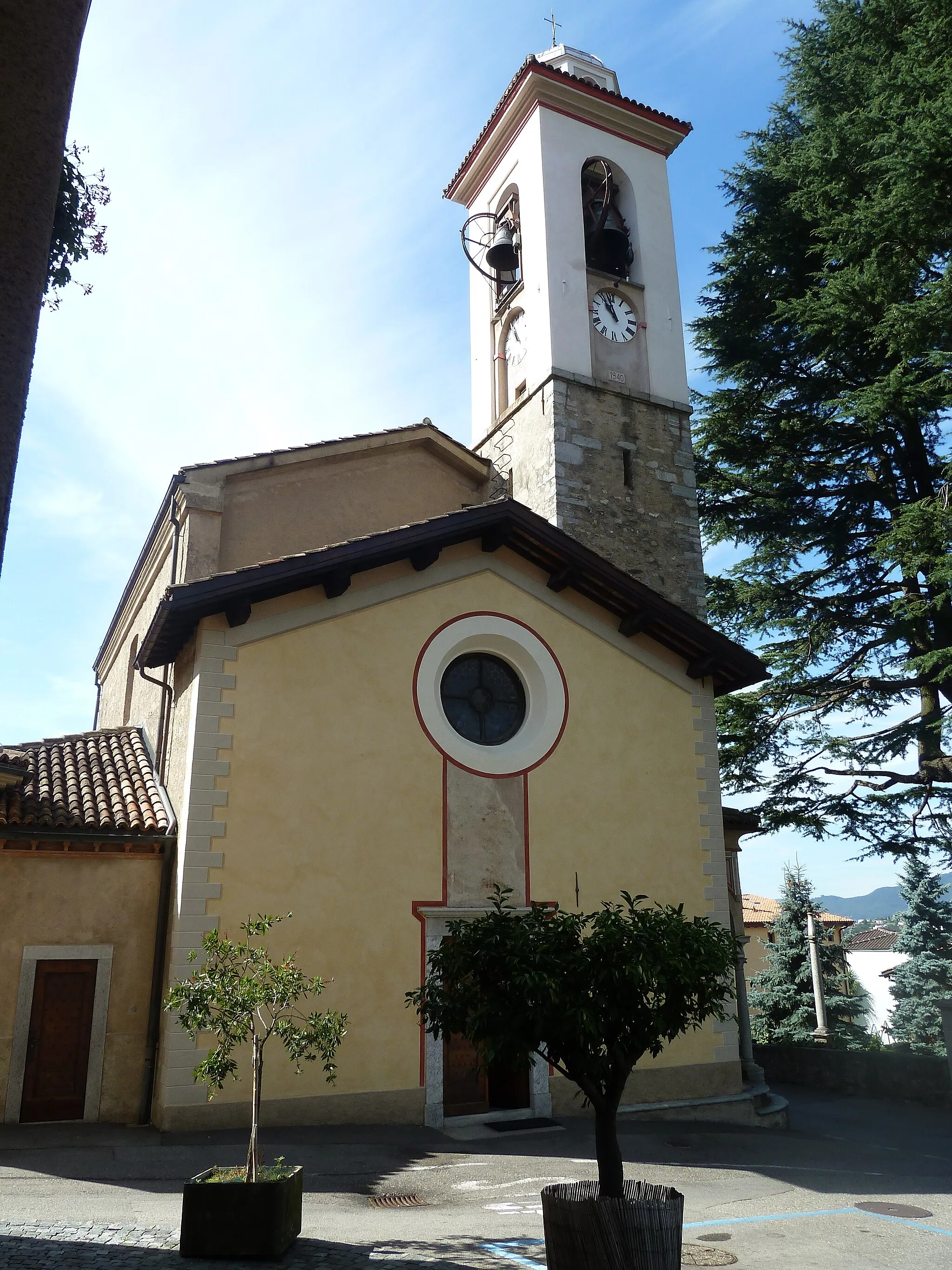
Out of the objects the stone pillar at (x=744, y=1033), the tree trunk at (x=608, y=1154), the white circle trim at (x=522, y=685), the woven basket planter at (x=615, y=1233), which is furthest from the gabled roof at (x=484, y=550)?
the woven basket planter at (x=615, y=1233)

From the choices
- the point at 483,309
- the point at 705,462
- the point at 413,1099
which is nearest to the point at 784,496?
the point at 705,462

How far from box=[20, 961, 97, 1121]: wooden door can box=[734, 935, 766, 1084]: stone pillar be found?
8.67m

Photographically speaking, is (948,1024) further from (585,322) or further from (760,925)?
(760,925)

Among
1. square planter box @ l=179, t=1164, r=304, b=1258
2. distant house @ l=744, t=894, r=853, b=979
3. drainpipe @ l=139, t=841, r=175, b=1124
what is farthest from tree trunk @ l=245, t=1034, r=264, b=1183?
distant house @ l=744, t=894, r=853, b=979

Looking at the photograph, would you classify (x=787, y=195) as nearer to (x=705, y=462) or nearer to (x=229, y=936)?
(x=705, y=462)

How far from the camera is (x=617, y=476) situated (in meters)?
18.3

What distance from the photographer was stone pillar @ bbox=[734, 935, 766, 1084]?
14539mm

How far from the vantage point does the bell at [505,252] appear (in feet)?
66.9

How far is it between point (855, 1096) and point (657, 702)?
9.13 meters

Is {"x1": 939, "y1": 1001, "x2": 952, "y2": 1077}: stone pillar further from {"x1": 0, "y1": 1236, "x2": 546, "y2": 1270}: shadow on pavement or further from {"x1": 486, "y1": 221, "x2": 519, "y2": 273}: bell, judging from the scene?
{"x1": 486, "y1": 221, "x2": 519, "y2": 273}: bell

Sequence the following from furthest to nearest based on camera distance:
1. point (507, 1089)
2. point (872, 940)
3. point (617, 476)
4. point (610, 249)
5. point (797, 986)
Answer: point (872, 940) < point (797, 986) < point (610, 249) < point (617, 476) < point (507, 1089)

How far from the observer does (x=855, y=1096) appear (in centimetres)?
1750

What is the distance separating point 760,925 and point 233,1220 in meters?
32.2

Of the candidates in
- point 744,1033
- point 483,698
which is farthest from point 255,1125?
point 744,1033
